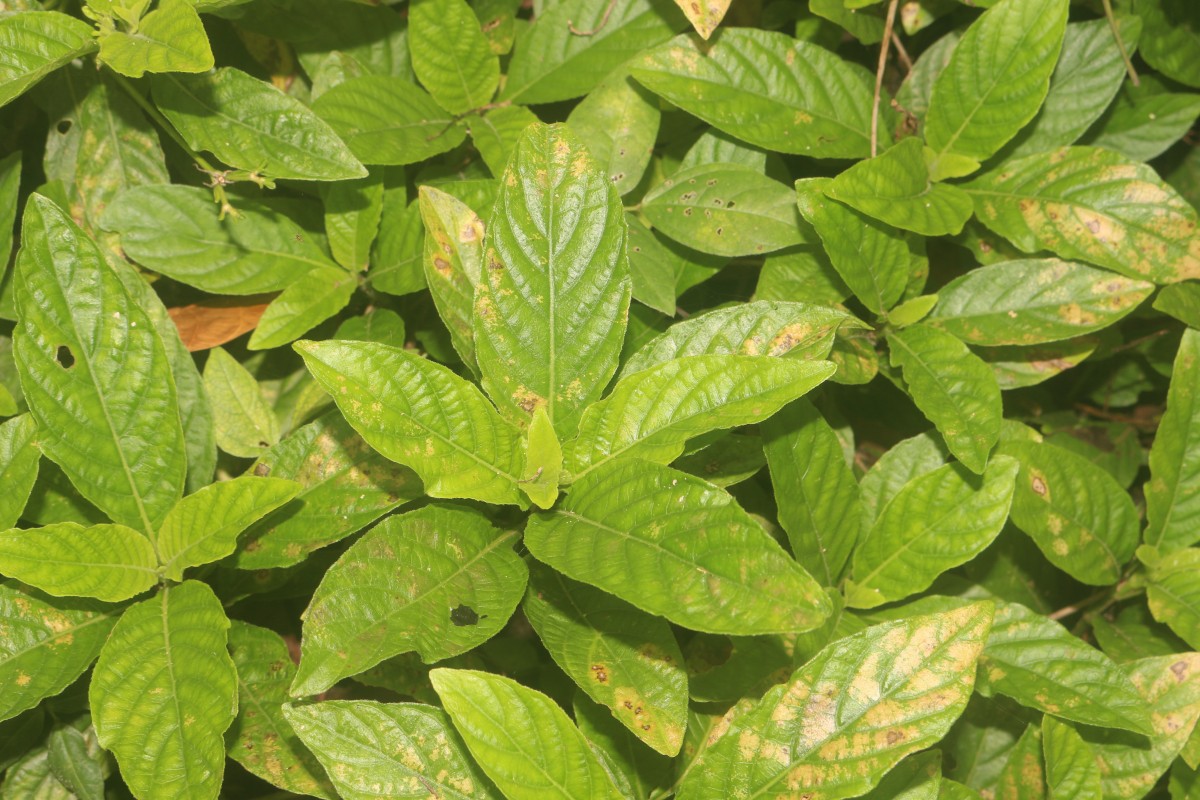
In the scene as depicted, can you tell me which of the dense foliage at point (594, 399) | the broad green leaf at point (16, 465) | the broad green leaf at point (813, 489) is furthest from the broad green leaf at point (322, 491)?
the broad green leaf at point (813, 489)

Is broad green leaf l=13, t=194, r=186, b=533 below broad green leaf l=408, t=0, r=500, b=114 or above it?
below

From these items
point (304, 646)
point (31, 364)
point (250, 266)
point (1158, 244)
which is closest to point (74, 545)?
point (31, 364)

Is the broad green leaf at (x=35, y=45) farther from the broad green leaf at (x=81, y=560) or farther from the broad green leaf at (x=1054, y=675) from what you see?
the broad green leaf at (x=1054, y=675)

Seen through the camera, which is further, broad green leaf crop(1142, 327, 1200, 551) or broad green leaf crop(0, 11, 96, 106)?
broad green leaf crop(1142, 327, 1200, 551)

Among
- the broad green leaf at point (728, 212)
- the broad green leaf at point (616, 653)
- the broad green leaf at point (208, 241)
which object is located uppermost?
the broad green leaf at point (728, 212)

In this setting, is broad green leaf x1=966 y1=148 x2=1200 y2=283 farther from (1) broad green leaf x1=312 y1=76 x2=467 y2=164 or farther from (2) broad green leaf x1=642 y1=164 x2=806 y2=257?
(1) broad green leaf x1=312 y1=76 x2=467 y2=164

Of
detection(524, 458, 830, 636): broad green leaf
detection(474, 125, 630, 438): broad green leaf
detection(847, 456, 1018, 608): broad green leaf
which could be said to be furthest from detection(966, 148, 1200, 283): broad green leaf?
detection(524, 458, 830, 636): broad green leaf
